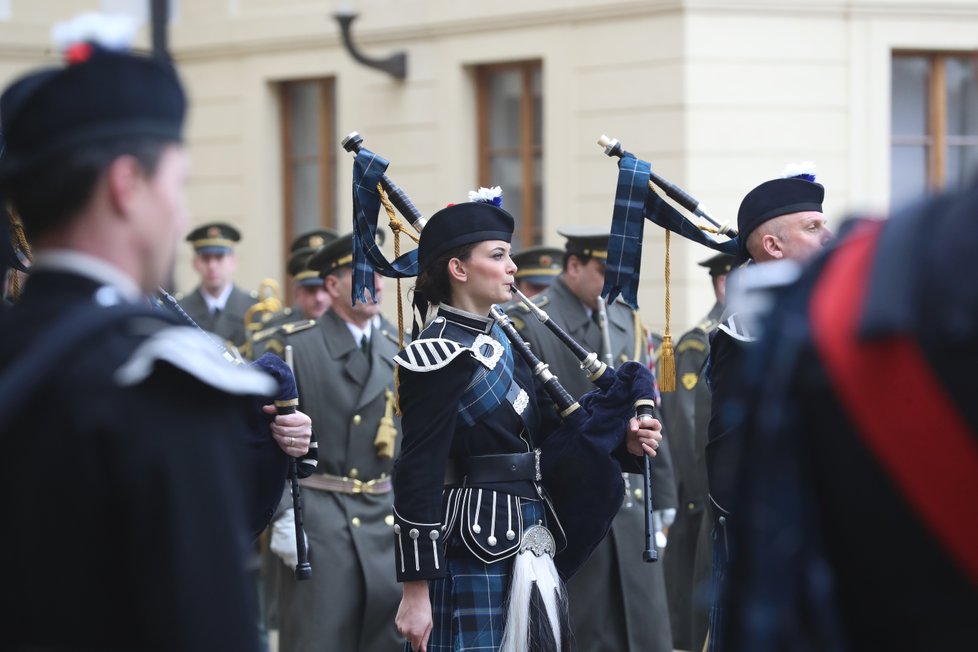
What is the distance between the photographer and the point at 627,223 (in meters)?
5.44

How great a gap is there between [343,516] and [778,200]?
8.59ft

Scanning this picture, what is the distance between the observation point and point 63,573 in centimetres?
229

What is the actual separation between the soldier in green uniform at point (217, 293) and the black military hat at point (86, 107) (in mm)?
8054

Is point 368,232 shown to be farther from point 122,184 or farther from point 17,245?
point 122,184

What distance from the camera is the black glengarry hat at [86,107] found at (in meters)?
2.50

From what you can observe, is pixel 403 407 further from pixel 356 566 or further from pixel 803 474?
pixel 803 474

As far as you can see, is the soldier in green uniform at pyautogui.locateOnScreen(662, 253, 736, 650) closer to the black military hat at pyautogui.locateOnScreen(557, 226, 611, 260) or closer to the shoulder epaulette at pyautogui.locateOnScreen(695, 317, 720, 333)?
the shoulder epaulette at pyautogui.locateOnScreen(695, 317, 720, 333)

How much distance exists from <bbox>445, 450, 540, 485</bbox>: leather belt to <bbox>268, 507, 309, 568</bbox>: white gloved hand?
1918 mm

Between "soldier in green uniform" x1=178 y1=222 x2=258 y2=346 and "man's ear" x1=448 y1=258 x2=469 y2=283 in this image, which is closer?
"man's ear" x1=448 y1=258 x2=469 y2=283

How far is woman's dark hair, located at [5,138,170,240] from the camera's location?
2473 mm

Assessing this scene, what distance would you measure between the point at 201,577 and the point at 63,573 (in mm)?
196

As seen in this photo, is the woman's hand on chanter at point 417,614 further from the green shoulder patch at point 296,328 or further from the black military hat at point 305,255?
the black military hat at point 305,255

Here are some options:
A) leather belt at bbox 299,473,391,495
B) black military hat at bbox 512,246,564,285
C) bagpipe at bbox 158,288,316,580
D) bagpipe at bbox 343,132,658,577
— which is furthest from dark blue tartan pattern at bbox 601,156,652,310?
black military hat at bbox 512,246,564,285

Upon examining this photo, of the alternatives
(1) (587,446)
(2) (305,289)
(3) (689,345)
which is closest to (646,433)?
(1) (587,446)
